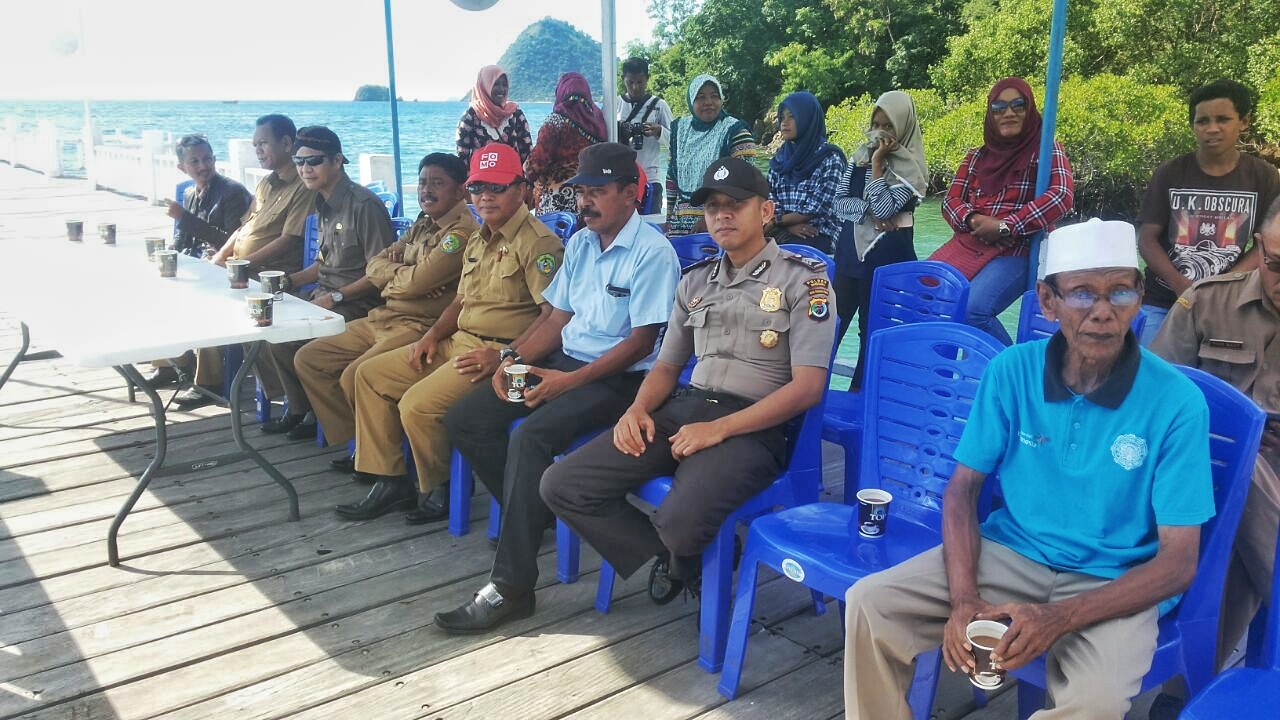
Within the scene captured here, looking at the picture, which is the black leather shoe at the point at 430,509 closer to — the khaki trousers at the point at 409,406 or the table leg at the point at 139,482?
the khaki trousers at the point at 409,406

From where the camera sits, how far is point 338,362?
3.86 meters

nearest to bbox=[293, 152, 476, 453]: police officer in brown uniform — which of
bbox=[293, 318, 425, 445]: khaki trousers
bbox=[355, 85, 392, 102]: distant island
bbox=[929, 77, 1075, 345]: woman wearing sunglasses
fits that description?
bbox=[293, 318, 425, 445]: khaki trousers

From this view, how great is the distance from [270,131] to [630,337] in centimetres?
263

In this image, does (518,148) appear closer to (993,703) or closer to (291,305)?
(291,305)

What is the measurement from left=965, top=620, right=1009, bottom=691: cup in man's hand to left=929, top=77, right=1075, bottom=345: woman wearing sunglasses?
7.29 ft

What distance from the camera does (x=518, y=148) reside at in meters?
5.60

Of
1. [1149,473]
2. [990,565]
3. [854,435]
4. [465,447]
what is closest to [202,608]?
[465,447]

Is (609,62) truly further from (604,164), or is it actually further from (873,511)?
(873,511)

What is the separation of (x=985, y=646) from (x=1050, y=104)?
2.50 m

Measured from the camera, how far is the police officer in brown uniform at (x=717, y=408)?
7.84 ft

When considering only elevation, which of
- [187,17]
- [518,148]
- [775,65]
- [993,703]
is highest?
[187,17]

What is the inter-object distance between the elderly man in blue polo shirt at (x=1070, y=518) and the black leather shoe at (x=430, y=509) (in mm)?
1933

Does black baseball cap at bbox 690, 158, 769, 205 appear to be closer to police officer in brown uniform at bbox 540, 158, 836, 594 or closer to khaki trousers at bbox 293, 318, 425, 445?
police officer in brown uniform at bbox 540, 158, 836, 594

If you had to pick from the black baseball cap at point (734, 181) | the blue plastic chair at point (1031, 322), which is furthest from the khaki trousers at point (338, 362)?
the blue plastic chair at point (1031, 322)
